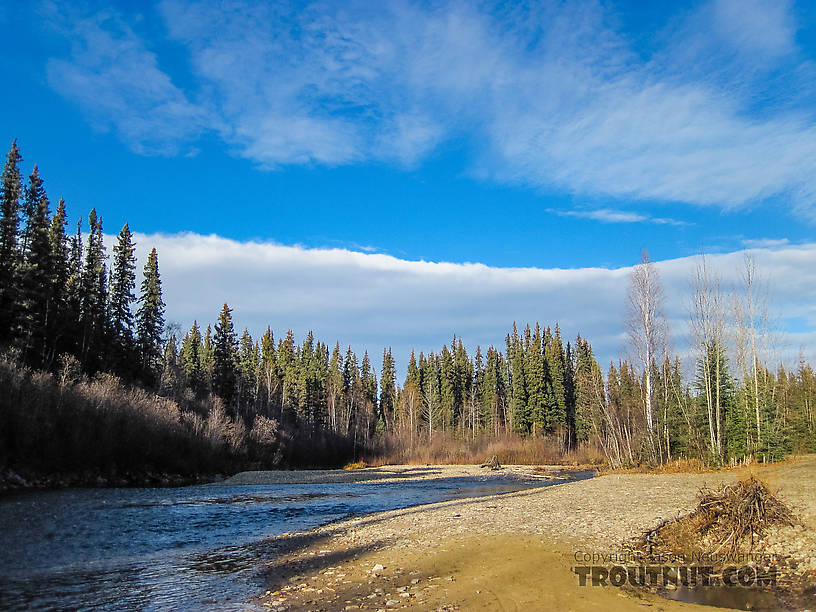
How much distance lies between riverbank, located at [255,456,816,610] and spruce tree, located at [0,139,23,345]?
40.4 metres

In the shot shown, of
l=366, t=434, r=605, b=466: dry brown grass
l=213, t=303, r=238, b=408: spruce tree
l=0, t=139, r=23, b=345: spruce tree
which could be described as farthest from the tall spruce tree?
l=366, t=434, r=605, b=466: dry brown grass

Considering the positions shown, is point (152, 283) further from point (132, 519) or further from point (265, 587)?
point (265, 587)

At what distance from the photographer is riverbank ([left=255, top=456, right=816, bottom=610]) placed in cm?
851

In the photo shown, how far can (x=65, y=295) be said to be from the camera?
56.0 metres

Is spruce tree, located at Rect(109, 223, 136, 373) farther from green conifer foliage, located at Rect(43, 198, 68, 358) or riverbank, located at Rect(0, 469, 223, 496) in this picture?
riverbank, located at Rect(0, 469, 223, 496)

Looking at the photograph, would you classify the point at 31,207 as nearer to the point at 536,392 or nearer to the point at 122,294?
the point at 122,294

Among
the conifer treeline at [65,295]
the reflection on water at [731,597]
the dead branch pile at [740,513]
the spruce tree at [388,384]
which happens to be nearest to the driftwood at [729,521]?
the dead branch pile at [740,513]

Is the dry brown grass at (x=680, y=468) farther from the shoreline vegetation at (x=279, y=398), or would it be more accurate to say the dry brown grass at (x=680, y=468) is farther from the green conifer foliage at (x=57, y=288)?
the green conifer foliage at (x=57, y=288)

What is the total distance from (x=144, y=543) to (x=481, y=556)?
37.3 feet

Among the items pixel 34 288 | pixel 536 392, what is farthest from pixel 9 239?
pixel 536 392

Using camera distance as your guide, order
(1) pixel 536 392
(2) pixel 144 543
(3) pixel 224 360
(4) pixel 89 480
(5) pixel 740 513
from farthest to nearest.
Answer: (1) pixel 536 392 → (3) pixel 224 360 → (4) pixel 89 480 → (2) pixel 144 543 → (5) pixel 740 513

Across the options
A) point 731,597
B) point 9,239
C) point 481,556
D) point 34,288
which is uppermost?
point 9,239

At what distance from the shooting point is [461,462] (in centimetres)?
7306

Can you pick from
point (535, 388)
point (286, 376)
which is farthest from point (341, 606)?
point (286, 376)
